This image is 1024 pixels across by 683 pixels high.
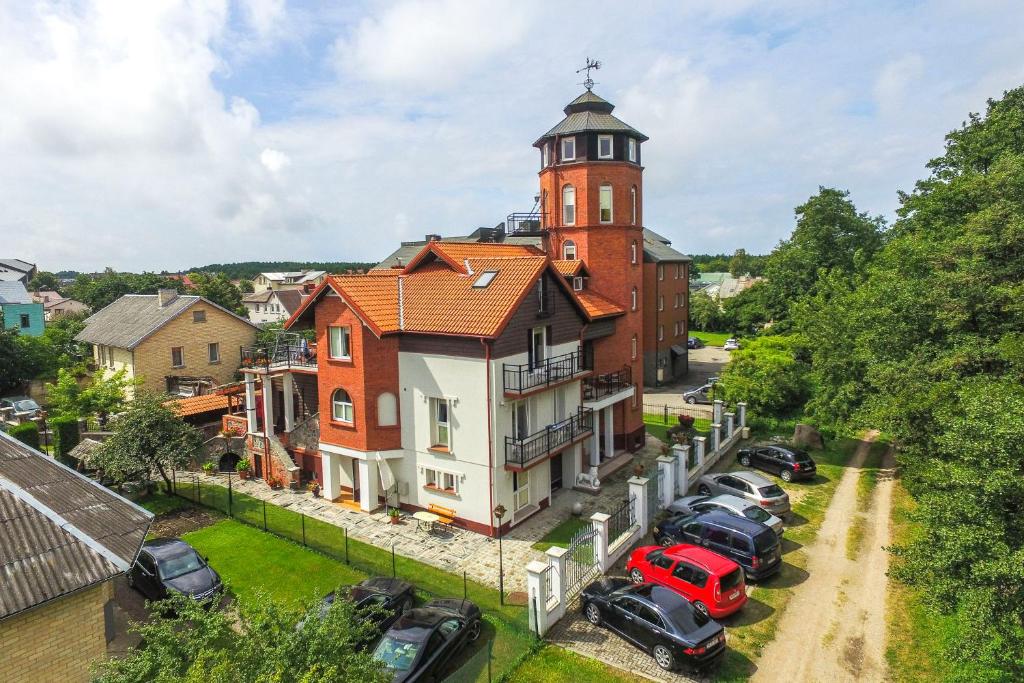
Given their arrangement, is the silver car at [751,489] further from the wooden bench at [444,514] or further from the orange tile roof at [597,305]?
the wooden bench at [444,514]

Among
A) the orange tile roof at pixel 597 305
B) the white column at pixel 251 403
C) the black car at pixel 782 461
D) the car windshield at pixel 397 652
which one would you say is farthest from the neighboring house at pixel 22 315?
the black car at pixel 782 461

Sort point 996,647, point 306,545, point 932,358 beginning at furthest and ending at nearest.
A: point 932,358, point 306,545, point 996,647

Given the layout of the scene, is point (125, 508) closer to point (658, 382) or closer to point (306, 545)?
point (306, 545)

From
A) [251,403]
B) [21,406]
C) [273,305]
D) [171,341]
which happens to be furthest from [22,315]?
[251,403]

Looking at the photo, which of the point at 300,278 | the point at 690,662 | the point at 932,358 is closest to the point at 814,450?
the point at 932,358

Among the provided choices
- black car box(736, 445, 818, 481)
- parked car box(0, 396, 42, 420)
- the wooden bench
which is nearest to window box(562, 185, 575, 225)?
black car box(736, 445, 818, 481)

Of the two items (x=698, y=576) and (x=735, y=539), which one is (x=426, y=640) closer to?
(x=698, y=576)
